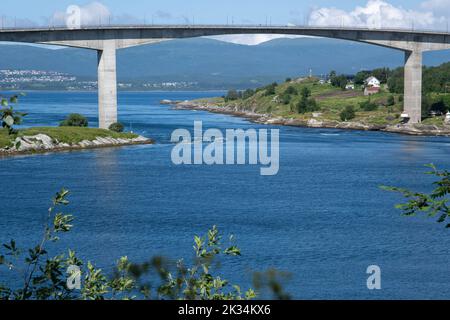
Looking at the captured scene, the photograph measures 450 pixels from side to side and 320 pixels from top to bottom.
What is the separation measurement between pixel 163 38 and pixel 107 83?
23.0 feet

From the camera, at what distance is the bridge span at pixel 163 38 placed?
75688 mm

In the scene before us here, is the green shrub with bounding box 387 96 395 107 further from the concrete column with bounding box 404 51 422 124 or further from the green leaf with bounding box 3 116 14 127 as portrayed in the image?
the green leaf with bounding box 3 116 14 127

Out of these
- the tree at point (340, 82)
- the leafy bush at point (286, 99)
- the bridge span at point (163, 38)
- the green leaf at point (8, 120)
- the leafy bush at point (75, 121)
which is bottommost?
the leafy bush at point (75, 121)

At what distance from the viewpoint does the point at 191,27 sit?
8306 centimetres

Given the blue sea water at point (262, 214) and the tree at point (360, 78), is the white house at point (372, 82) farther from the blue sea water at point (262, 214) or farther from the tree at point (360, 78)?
the blue sea water at point (262, 214)

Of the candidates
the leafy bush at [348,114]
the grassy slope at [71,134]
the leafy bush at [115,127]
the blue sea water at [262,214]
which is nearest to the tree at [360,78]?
the leafy bush at [348,114]

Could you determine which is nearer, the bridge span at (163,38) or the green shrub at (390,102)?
the bridge span at (163,38)

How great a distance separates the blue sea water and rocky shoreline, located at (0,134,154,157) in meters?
2.23

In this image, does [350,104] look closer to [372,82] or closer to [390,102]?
[390,102]

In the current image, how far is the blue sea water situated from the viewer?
29.1 metres

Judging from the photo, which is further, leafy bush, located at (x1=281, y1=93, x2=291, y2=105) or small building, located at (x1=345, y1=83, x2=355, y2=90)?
small building, located at (x1=345, y1=83, x2=355, y2=90)

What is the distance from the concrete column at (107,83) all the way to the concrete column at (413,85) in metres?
32.7

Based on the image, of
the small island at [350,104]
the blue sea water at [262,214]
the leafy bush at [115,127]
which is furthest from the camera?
the small island at [350,104]

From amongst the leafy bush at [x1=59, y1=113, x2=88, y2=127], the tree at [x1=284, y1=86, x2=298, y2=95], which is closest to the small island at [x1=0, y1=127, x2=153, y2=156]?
the leafy bush at [x1=59, y1=113, x2=88, y2=127]
